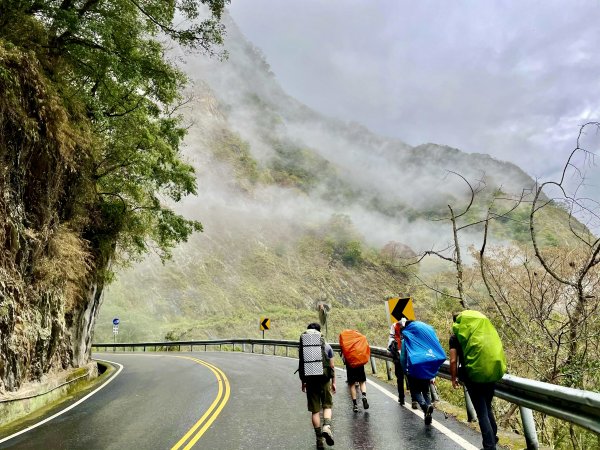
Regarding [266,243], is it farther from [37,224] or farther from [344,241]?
[37,224]

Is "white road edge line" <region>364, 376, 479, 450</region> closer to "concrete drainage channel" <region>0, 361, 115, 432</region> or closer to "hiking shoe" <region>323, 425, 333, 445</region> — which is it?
"hiking shoe" <region>323, 425, 333, 445</region>

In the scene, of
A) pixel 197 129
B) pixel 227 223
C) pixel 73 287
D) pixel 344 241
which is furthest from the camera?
pixel 197 129

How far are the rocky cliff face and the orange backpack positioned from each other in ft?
23.9

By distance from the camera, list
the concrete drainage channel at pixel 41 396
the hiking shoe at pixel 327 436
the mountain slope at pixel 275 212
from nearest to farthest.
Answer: the hiking shoe at pixel 327 436 < the concrete drainage channel at pixel 41 396 < the mountain slope at pixel 275 212

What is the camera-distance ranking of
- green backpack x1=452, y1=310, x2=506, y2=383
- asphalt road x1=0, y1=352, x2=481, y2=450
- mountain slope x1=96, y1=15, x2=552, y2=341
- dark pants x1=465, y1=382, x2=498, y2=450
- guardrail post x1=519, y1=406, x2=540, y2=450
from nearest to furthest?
1. green backpack x1=452, y1=310, x2=506, y2=383
2. dark pants x1=465, y1=382, x2=498, y2=450
3. guardrail post x1=519, y1=406, x2=540, y2=450
4. asphalt road x1=0, y1=352, x2=481, y2=450
5. mountain slope x1=96, y1=15, x2=552, y2=341

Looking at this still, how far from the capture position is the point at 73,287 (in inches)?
537

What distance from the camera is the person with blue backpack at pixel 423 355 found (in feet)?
21.5

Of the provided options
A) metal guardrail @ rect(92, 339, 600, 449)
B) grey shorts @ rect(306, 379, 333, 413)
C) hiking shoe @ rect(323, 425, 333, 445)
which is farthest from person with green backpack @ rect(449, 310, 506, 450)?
grey shorts @ rect(306, 379, 333, 413)

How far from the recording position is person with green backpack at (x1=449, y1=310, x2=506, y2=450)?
4.71m

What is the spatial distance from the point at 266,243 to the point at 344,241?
860 inches

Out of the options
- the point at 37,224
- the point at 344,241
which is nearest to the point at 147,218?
the point at 37,224

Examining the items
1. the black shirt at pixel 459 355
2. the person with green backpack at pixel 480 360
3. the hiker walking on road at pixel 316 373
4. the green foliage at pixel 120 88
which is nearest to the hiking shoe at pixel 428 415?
the hiker walking on road at pixel 316 373

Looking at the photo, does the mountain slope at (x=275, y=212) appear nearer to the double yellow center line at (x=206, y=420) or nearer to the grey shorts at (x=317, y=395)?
the grey shorts at (x=317, y=395)

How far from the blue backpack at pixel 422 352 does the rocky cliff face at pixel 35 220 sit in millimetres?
8390
